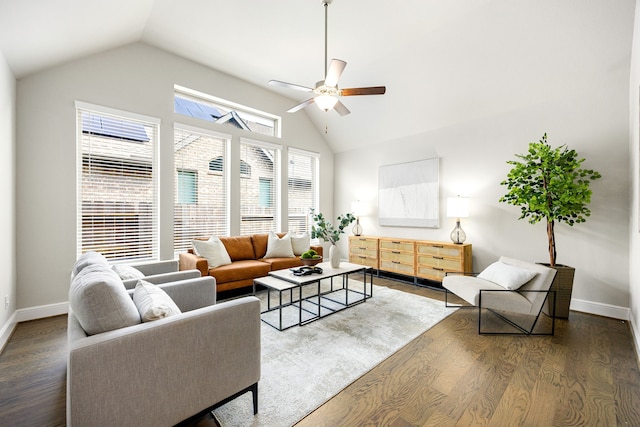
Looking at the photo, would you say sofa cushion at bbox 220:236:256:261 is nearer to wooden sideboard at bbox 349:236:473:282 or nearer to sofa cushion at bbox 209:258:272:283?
sofa cushion at bbox 209:258:272:283

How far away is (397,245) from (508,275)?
212 cm

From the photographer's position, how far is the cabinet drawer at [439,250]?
14.3ft

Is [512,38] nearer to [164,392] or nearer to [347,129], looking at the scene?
Answer: [347,129]

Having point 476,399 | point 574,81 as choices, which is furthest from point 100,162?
point 574,81

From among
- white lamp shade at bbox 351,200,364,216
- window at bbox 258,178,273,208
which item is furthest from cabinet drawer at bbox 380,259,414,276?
window at bbox 258,178,273,208

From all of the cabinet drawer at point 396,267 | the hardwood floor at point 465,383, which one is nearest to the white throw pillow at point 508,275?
the hardwood floor at point 465,383

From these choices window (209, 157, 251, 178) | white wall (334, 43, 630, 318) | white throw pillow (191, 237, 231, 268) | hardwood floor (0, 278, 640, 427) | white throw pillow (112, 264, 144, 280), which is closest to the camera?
hardwood floor (0, 278, 640, 427)

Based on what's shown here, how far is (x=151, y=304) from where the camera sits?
159cm

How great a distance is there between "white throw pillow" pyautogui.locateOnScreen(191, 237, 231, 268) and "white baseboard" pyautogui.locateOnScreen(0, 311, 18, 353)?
193 centimetres

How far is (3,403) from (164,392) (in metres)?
1.47

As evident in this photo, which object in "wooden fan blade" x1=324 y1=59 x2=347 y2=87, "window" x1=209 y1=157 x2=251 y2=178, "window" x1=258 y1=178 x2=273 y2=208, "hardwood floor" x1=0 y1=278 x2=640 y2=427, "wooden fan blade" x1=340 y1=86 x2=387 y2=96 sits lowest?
"hardwood floor" x1=0 y1=278 x2=640 y2=427

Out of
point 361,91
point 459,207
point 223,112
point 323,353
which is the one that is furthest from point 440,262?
point 223,112

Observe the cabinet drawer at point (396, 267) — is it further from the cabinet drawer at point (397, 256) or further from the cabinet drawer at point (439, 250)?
the cabinet drawer at point (439, 250)

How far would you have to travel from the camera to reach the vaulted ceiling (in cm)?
285
